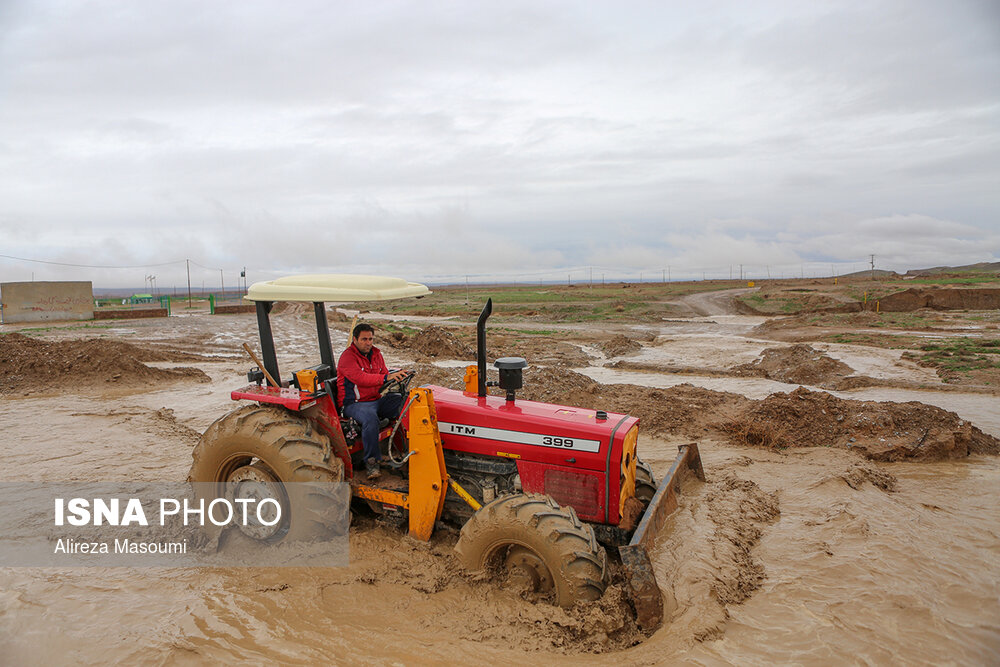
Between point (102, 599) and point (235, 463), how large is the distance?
122cm

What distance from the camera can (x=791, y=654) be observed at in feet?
11.3

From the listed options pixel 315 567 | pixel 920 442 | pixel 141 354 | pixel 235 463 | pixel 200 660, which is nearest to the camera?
pixel 200 660

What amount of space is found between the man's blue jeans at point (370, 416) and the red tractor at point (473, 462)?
0.41 ft

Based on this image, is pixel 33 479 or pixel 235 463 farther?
pixel 33 479

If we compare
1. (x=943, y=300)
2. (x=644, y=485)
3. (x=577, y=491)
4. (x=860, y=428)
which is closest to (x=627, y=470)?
(x=577, y=491)

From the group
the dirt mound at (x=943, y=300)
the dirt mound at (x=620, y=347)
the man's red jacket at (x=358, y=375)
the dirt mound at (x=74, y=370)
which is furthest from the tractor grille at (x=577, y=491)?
the dirt mound at (x=943, y=300)

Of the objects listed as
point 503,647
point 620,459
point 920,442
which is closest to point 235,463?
point 503,647

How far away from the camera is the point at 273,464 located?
4.45 meters

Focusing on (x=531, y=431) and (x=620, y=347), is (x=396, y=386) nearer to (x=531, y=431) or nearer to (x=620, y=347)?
(x=531, y=431)

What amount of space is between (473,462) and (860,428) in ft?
20.5

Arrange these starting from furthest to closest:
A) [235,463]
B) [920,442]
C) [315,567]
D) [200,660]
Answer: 1. [920,442]
2. [235,463]
3. [315,567]
4. [200,660]

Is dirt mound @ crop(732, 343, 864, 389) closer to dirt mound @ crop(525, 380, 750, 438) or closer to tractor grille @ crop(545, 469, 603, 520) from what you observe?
dirt mound @ crop(525, 380, 750, 438)

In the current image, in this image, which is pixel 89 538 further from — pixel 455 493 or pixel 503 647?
pixel 503 647

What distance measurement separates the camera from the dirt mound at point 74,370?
468 inches
